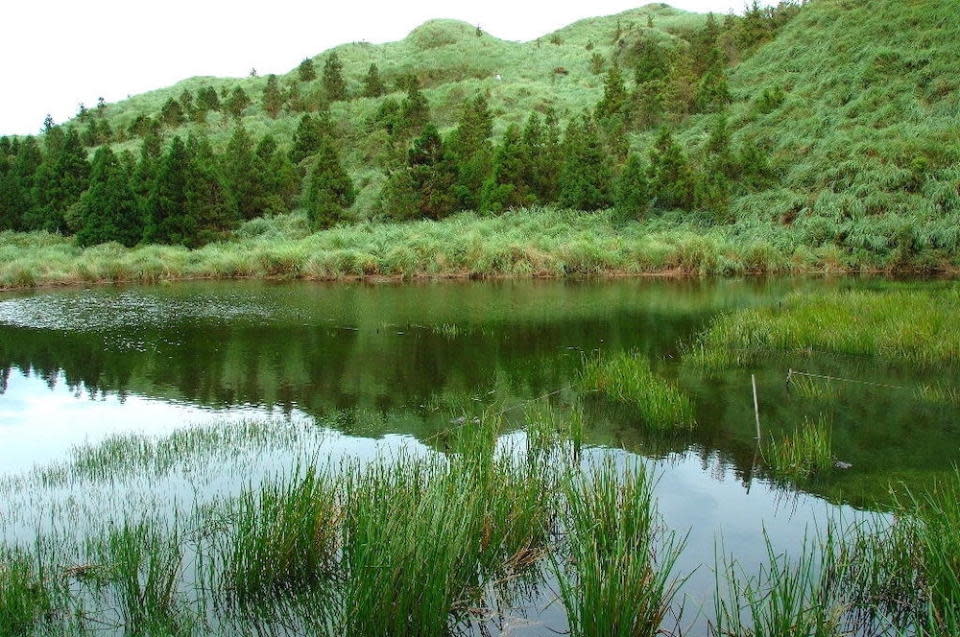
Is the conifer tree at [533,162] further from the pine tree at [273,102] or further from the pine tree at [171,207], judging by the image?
the pine tree at [273,102]

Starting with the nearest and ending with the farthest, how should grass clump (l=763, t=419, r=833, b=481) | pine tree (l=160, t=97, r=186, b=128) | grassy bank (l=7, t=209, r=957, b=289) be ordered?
grass clump (l=763, t=419, r=833, b=481)
grassy bank (l=7, t=209, r=957, b=289)
pine tree (l=160, t=97, r=186, b=128)

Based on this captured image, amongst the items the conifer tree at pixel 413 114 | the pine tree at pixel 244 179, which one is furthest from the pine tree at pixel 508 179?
the pine tree at pixel 244 179

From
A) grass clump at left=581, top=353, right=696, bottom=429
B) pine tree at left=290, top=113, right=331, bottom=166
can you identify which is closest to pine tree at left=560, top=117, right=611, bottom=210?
pine tree at left=290, top=113, right=331, bottom=166

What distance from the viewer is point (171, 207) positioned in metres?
41.2

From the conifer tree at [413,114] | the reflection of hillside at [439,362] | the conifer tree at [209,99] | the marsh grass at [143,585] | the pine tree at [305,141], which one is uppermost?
the conifer tree at [209,99]

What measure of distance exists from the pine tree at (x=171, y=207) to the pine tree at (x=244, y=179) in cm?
478

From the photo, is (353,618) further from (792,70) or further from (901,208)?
(792,70)

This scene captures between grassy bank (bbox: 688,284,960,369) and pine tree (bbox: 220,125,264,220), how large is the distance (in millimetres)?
37533

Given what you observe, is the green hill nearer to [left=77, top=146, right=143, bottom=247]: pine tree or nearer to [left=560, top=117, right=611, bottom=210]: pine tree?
[left=560, top=117, right=611, bottom=210]: pine tree

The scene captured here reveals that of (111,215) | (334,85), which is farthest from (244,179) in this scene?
(334,85)

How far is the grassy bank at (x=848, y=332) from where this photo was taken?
12.8 meters

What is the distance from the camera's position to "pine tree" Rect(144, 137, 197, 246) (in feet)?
135

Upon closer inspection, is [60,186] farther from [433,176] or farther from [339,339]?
[339,339]

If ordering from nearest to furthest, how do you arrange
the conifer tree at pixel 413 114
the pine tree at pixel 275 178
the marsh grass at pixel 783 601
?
the marsh grass at pixel 783 601
the pine tree at pixel 275 178
the conifer tree at pixel 413 114
